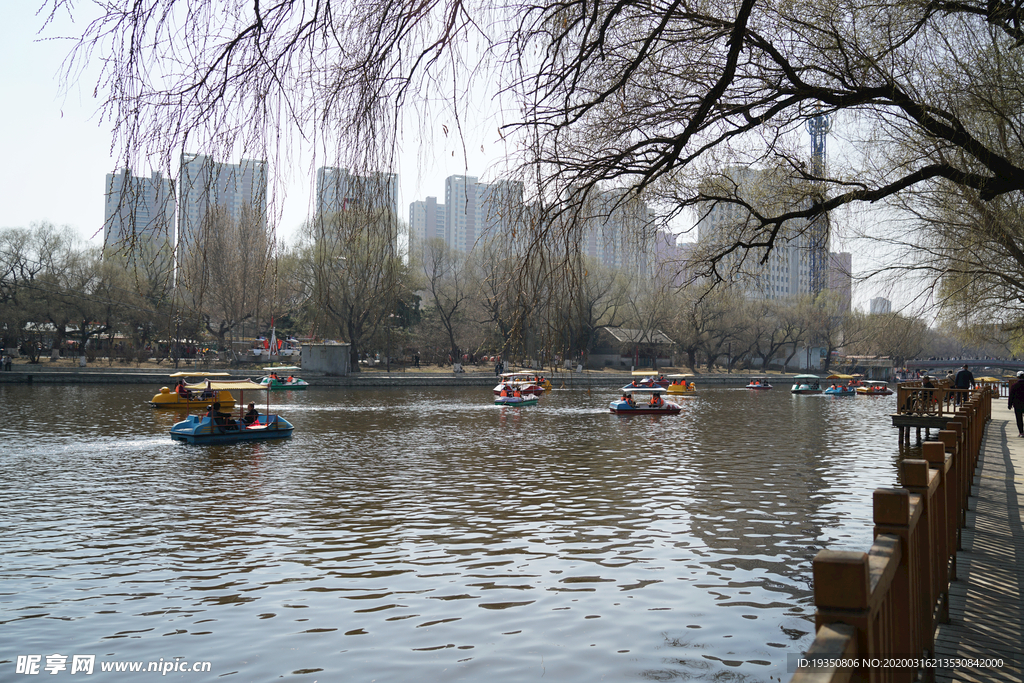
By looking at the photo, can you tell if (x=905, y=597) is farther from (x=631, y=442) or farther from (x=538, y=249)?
(x=631, y=442)

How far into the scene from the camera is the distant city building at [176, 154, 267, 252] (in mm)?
3811

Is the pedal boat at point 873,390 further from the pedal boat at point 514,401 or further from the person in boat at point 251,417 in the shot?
the person in boat at point 251,417

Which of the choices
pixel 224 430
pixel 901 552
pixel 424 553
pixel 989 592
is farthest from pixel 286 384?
pixel 901 552

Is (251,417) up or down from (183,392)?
down

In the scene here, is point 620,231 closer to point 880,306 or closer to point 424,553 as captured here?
point 424,553

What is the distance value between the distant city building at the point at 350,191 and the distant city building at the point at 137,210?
0.75m

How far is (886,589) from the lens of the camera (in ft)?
9.20

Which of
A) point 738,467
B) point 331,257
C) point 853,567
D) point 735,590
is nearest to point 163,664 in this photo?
point 331,257

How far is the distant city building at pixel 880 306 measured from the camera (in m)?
15.2

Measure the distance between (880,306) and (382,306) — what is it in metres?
13.8

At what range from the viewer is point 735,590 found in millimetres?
9602

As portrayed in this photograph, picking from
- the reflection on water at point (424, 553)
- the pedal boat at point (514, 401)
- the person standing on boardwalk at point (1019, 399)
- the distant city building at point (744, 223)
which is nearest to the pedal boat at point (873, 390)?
the pedal boat at point (514, 401)

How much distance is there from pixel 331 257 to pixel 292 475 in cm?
1554

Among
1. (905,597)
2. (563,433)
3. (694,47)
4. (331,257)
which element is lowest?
(563,433)
